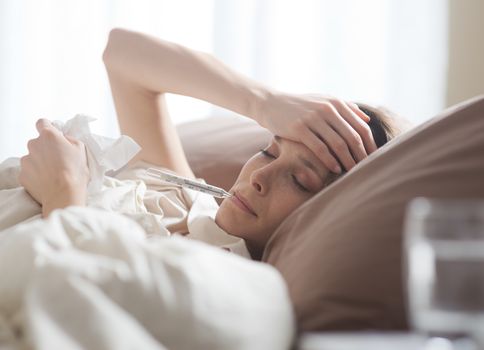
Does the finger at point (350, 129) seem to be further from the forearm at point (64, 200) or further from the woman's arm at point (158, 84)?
the forearm at point (64, 200)

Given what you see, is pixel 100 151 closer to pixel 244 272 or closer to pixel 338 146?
pixel 338 146

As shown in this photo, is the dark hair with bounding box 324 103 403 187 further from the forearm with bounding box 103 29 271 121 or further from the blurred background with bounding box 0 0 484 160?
the blurred background with bounding box 0 0 484 160

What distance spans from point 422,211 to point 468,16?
2.81 meters

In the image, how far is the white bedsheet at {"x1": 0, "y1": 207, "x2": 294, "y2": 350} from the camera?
791 mm

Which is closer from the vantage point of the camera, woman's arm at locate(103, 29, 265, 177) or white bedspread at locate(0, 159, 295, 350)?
white bedspread at locate(0, 159, 295, 350)

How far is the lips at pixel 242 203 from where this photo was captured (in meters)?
1.51

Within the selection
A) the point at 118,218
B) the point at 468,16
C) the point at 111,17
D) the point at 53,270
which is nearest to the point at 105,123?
the point at 111,17

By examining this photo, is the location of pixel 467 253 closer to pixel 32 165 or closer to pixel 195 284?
pixel 195 284

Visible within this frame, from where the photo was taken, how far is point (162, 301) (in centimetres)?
83

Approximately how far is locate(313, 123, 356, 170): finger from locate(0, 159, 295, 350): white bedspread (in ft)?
1.93

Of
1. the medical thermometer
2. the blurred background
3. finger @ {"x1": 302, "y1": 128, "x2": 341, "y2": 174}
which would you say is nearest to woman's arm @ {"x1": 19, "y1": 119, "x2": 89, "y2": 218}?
the medical thermometer

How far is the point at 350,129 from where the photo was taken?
1.49m

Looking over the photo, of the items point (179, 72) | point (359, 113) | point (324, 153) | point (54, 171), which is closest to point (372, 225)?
point (324, 153)

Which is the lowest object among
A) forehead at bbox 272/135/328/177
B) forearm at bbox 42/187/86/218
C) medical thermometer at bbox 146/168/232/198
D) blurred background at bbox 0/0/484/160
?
blurred background at bbox 0/0/484/160
